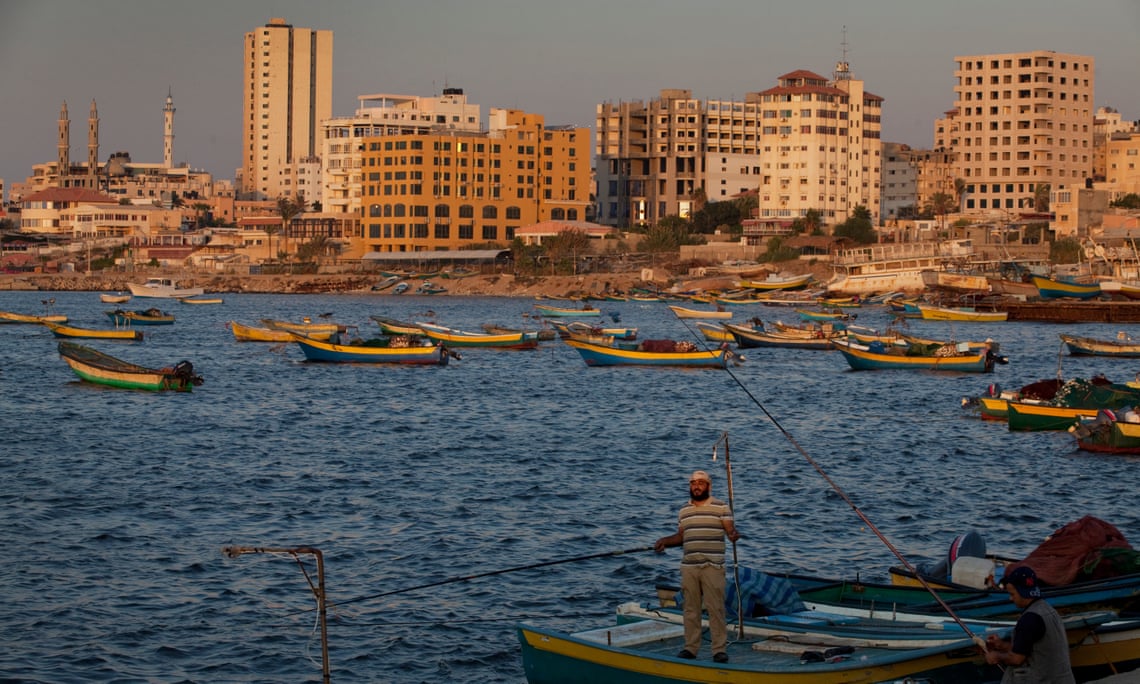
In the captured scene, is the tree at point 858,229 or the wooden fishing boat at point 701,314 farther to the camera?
the tree at point 858,229

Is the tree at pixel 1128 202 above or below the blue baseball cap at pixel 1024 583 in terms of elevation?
above

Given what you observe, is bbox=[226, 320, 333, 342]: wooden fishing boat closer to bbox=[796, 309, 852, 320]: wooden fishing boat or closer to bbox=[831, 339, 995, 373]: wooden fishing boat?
bbox=[831, 339, 995, 373]: wooden fishing boat

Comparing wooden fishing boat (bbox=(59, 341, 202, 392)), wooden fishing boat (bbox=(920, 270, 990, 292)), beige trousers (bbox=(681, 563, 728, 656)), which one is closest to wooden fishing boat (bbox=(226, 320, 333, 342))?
wooden fishing boat (bbox=(59, 341, 202, 392))

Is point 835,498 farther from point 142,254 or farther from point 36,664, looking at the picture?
point 142,254

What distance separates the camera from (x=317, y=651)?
15523mm

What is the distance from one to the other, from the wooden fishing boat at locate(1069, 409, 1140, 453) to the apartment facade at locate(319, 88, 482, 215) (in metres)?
118

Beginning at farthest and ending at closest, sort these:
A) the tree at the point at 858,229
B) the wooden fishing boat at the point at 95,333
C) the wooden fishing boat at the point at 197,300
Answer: the tree at the point at 858,229 < the wooden fishing boat at the point at 197,300 < the wooden fishing boat at the point at 95,333

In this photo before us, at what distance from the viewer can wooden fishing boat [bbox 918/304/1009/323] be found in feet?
268

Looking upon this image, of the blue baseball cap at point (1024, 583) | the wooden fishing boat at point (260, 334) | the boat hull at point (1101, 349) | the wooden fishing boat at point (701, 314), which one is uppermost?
the blue baseball cap at point (1024, 583)

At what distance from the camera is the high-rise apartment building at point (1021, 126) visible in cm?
14988

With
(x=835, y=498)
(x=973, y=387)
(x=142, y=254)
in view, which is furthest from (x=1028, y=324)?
(x=142, y=254)

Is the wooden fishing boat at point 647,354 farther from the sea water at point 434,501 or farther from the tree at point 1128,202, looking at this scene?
the tree at point 1128,202

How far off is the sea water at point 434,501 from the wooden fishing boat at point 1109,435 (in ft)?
0.94

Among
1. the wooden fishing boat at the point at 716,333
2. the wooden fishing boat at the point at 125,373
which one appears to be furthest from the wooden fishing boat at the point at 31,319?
the wooden fishing boat at the point at 716,333
